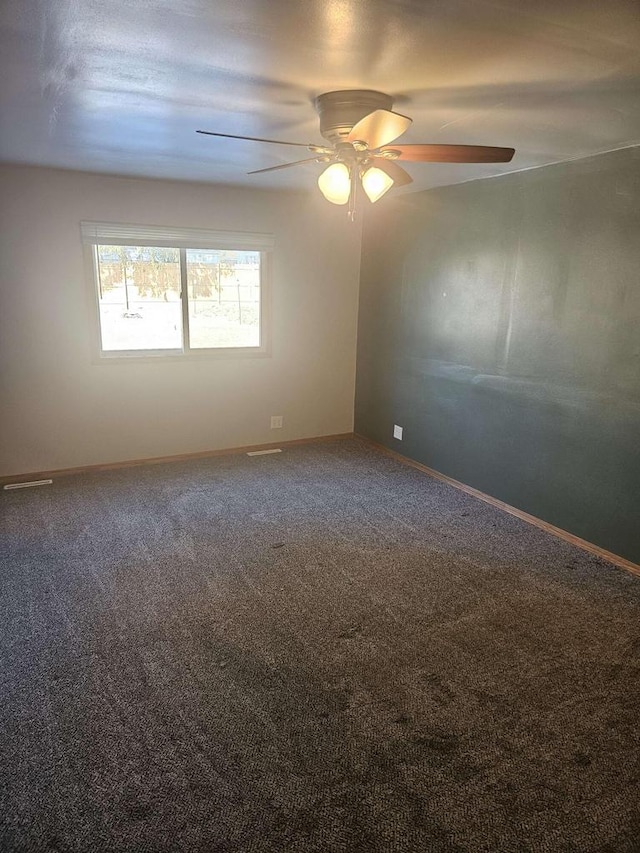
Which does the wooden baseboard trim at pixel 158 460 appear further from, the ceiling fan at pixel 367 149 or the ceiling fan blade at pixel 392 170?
the ceiling fan blade at pixel 392 170

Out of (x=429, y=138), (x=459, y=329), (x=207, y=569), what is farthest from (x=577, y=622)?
(x=429, y=138)

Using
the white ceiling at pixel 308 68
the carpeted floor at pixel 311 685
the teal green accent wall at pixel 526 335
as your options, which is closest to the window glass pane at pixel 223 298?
the teal green accent wall at pixel 526 335

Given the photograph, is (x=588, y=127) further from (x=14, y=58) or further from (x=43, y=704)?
(x=43, y=704)

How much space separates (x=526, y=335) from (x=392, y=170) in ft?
5.16

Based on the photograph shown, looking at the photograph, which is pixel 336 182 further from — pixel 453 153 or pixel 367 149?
pixel 453 153

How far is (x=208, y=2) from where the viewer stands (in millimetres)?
1465

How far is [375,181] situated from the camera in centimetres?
255

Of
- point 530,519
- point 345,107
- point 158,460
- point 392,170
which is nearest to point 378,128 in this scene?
point 345,107

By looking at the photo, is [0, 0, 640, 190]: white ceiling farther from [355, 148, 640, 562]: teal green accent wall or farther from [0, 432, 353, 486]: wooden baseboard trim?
[0, 432, 353, 486]: wooden baseboard trim

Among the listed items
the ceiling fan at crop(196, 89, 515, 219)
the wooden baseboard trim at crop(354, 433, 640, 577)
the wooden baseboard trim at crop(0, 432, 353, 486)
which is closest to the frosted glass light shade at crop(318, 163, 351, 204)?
the ceiling fan at crop(196, 89, 515, 219)

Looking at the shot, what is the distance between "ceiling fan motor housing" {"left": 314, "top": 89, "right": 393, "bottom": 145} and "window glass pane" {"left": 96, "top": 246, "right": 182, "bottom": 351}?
8.30 feet

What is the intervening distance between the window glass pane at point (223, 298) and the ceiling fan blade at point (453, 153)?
2.60 meters

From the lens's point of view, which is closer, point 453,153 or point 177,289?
point 453,153

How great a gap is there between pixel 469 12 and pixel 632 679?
2475mm
